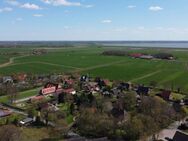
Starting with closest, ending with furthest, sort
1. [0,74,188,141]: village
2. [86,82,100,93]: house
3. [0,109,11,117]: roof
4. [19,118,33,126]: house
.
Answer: [0,74,188,141]: village
[19,118,33,126]: house
[0,109,11,117]: roof
[86,82,100,93]: house

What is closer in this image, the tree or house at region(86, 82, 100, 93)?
the tree

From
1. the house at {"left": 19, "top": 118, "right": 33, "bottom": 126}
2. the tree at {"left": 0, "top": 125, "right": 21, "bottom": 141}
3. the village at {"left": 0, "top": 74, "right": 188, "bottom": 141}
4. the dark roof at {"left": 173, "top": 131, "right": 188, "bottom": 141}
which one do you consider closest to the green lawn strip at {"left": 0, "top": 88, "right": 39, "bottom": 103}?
the village at {"left": 0, "top": 74, "right": 188, "bottom": 141}

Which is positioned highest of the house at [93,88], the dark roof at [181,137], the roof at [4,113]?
the dark roof at [181,137]

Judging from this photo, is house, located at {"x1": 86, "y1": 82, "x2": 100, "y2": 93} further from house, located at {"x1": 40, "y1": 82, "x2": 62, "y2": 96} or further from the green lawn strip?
the green lawn strip

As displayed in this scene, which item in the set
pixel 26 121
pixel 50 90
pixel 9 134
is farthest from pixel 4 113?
pixel 9 134

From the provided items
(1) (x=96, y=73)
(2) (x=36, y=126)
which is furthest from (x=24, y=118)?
(1) (x=96, y=73)

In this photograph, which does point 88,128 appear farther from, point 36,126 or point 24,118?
point 24,118

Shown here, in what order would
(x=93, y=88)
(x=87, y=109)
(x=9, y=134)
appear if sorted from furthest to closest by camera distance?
(x=93, y=88)
(x=87, y=109)
(x=9, y=134)

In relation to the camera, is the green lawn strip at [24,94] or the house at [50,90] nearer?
the green lawn strip at [24,94]

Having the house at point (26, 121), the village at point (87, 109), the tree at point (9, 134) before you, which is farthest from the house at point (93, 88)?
the tree at point (9, 134)

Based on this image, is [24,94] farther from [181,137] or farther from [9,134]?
[181,137]

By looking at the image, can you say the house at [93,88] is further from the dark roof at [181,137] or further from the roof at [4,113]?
the dark roof at [181,137]
